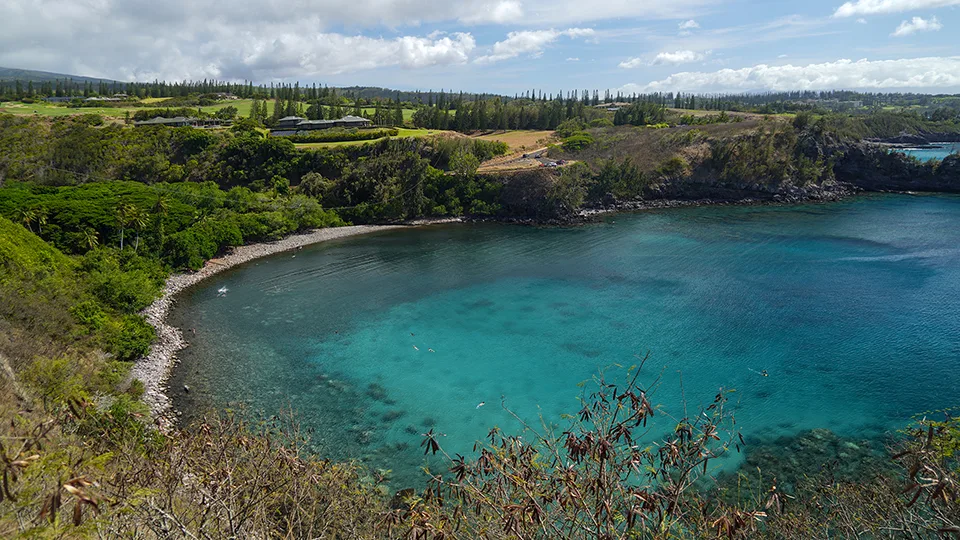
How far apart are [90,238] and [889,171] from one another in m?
89.5

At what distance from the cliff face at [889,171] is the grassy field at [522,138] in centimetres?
3934

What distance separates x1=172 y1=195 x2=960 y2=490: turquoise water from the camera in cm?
2052

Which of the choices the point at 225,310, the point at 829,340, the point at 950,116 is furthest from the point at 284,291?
the point at 950,116

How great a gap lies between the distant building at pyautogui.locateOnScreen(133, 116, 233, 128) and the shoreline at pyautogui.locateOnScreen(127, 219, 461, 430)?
41276 mm

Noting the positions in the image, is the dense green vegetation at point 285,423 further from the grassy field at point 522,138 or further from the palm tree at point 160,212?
the grassy field at point 522,138

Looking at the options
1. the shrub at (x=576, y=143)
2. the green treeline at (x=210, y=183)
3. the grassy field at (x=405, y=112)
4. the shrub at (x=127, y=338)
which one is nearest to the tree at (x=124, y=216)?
the green treeline at (x=210, y=183)

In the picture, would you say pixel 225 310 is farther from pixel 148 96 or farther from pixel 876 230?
pixel 148 96

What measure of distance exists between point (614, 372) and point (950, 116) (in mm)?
174472

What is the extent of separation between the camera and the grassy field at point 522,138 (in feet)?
240

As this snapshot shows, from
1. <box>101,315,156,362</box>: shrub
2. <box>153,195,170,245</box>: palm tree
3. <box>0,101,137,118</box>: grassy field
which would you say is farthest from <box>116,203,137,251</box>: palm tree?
<box>0,101,137,118</box>: grassy field

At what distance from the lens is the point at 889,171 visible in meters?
71.4

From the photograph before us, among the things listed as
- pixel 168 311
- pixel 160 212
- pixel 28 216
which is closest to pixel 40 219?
pixel 28 216

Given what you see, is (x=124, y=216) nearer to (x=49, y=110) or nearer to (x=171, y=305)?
(x=171, y=305)

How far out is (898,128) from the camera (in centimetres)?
12975
